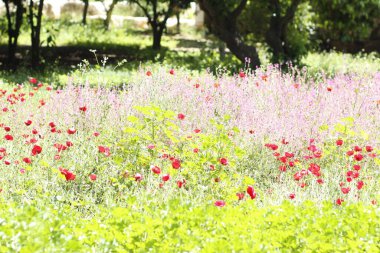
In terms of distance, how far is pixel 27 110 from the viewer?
7742 mm

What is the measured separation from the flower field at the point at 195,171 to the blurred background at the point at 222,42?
273cm

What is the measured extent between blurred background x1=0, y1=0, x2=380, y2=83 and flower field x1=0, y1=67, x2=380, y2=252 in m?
2.73

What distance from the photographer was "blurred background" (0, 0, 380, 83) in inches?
606

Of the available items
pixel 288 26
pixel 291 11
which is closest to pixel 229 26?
pixel 291 11

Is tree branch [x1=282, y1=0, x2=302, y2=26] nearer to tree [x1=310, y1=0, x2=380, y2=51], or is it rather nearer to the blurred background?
the blurred background

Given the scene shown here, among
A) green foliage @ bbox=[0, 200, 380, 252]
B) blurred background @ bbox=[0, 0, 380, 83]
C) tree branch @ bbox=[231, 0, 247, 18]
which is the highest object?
tree branch @ bbox=[231, 0, 247, 18]

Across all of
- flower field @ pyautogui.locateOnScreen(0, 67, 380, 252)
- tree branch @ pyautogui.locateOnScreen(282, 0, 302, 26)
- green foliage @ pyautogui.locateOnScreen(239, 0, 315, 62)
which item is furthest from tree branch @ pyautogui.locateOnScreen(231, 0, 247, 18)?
flower field @ pyautogui.locateOnScreen(0, 67, 380, 252)

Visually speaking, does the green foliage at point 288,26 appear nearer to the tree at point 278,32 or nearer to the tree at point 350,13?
the tree at point 278,32

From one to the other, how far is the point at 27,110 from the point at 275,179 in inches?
133

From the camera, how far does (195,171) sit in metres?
5.67

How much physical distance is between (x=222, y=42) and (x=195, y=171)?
1316cm

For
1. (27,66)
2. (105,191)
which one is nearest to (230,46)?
(27,66)

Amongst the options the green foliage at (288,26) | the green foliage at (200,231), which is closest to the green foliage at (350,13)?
the green foliage at (288,26)

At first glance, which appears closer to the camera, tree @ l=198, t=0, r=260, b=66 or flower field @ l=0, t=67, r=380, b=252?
flower field @ l=0, t=67, r=380, b=252
